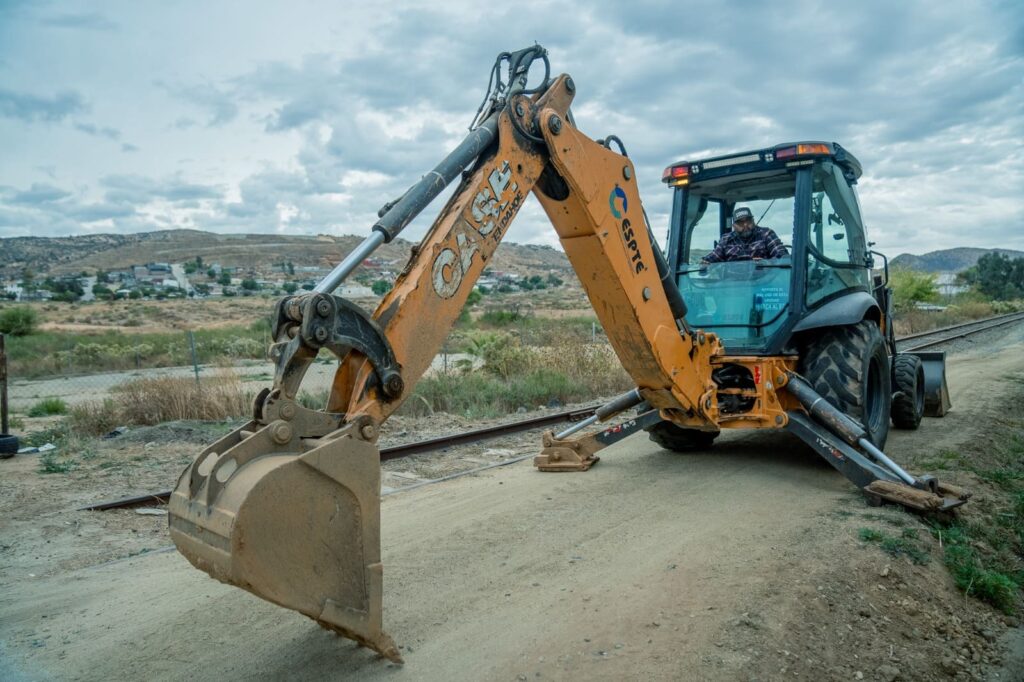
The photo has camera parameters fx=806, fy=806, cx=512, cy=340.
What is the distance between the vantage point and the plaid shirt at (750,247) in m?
7.23

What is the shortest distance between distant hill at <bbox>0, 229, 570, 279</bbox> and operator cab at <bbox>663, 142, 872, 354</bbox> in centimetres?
7131

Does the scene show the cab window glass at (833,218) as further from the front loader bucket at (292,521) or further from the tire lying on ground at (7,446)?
the tire lying on ground at (7,446)

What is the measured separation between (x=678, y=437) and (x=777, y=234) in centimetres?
217

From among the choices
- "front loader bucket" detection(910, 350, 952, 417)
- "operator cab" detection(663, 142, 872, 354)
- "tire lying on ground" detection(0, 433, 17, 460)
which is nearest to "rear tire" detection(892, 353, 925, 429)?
"front loader bucket" detection(910, 350, 952, 417)

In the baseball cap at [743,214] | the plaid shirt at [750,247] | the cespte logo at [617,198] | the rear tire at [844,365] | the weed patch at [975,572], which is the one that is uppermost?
the baseball cap at [743,214]

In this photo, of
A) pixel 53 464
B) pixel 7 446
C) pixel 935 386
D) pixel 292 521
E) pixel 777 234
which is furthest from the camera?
pixel 935 386

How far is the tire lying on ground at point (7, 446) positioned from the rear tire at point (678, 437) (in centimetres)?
706

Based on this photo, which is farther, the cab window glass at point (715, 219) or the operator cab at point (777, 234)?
the cab window glass at point (715, 219)

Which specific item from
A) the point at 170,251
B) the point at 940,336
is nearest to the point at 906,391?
the point at 940,336

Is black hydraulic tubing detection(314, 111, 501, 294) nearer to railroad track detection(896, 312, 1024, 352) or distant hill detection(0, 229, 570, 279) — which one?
railroad track detection(896, 312, 1024, 352)

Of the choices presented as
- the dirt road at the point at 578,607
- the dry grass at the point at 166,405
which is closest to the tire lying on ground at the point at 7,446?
the dry grass at the point at 166,405

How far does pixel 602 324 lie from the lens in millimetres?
6031

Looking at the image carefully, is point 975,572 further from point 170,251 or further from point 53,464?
point 170,251

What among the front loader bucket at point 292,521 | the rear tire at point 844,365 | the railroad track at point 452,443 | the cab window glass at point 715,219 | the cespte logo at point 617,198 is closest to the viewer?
the front loader bucket at point 292,521
